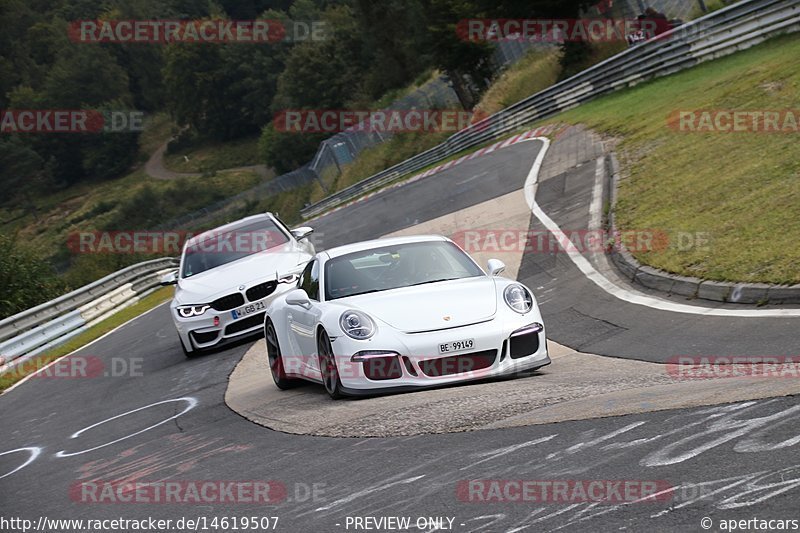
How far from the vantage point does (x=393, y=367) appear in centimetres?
870

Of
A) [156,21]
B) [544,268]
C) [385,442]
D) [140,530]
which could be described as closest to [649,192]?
[544,268]

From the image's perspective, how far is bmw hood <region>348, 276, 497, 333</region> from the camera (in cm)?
888

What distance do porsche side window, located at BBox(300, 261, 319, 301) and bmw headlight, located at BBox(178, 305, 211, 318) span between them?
4261mm

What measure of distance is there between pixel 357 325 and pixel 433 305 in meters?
0.66

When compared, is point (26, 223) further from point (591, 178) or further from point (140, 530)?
point (140, 530)

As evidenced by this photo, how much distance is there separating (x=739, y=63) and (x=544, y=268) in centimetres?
1224

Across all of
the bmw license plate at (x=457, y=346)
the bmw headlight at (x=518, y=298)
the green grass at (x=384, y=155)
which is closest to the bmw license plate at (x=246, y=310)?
the bmw headlight at (x=518, y=298)

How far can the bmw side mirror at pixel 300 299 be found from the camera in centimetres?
995

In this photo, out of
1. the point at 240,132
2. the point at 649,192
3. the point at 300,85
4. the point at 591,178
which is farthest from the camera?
the point at 240,132

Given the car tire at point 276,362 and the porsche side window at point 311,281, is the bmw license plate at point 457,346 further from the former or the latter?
the car tire at point 276,362

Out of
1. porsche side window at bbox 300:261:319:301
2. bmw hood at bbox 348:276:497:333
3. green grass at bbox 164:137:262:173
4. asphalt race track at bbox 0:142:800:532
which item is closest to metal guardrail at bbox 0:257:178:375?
asphalt race track at bbox 0:142:800:532

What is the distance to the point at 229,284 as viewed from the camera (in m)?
15.1

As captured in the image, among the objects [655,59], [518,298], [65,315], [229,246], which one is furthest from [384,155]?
[518,298]

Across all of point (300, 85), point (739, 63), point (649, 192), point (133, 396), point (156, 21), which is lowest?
point (133, 396)
